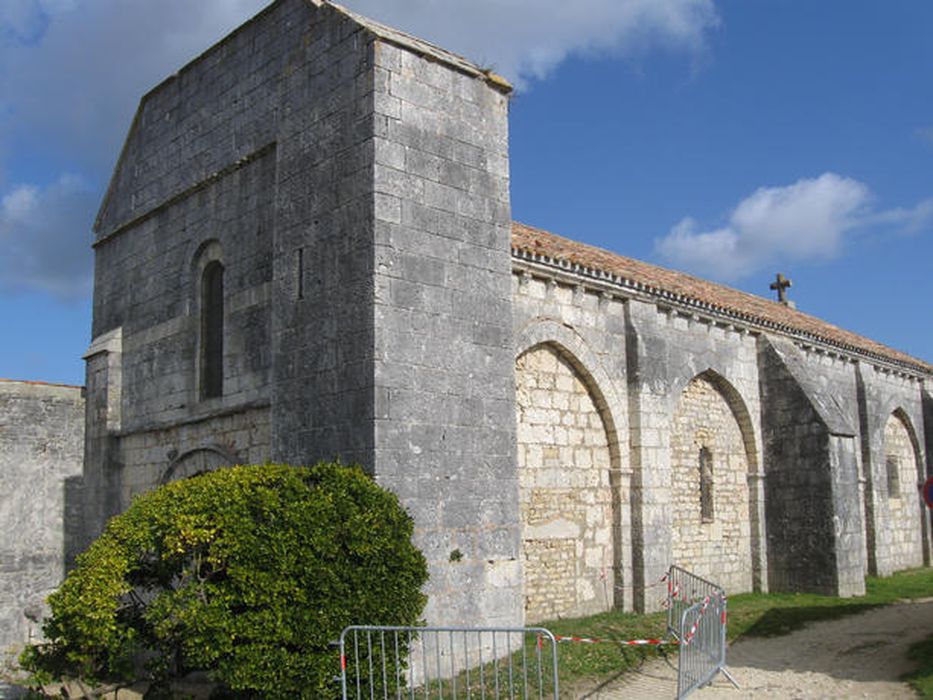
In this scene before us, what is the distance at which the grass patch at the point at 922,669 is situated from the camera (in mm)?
8844

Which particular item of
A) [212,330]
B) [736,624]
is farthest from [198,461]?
[736,624]

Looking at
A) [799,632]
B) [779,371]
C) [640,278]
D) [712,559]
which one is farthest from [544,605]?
[779,371]

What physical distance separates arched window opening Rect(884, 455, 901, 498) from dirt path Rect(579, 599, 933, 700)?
8870 mm

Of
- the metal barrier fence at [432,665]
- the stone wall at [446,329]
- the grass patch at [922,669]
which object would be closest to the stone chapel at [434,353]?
Result: the stone wall at [446,329]

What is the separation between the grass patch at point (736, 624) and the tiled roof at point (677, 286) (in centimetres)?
480

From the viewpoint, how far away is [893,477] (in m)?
21.4

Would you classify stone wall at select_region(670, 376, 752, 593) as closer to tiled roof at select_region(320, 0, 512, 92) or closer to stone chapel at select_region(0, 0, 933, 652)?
stone chapel at select_region(0, 0, 933, 652)

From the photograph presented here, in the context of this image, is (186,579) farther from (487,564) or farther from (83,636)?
(487,564)

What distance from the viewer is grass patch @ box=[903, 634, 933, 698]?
884 centimetres

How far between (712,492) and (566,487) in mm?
4105

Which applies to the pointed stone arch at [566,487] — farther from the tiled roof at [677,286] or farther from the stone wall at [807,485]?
the stone wall at [807,485]

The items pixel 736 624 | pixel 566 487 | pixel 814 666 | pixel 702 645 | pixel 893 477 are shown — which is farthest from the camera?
pixel 893 477

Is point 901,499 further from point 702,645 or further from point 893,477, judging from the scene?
point 702,645

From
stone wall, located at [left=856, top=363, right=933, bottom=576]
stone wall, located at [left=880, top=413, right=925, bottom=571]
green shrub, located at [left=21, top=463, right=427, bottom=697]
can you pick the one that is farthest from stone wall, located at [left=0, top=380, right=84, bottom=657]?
stone wall, located at [left=880, top=413, right=925, bottom=571]
